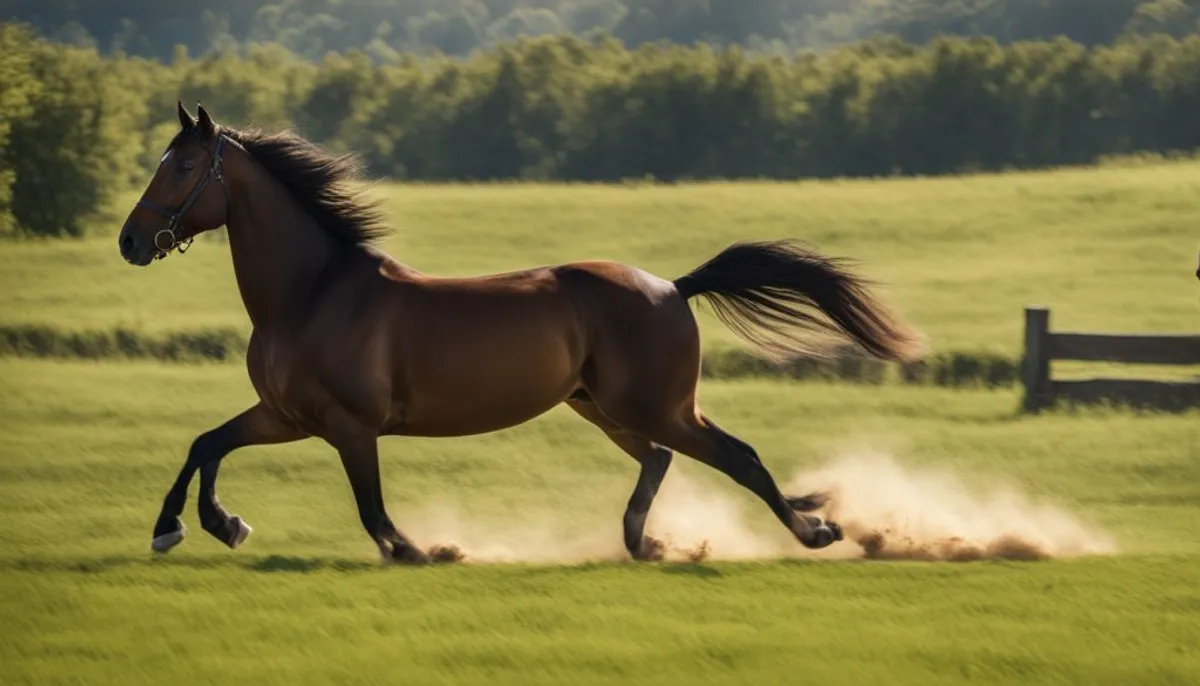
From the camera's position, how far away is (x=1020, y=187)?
38.1 metres

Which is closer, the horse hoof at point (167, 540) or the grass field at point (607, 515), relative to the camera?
the grass field at point (607, 515)

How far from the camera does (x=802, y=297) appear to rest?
1046cm

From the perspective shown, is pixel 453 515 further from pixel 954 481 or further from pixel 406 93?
pixel 406 93

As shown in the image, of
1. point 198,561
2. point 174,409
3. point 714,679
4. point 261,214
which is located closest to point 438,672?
point 714,679

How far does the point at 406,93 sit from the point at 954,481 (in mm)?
45796

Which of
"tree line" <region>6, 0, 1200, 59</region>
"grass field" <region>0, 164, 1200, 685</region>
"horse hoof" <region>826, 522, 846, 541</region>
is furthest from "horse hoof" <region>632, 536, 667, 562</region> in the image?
"tree line" <region>6, 0, 1200, 59</region>

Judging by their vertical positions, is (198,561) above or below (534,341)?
below

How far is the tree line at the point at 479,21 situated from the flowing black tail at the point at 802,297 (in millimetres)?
99307

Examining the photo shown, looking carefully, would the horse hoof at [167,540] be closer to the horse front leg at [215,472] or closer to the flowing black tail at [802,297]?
the horse front leg at [215,472]

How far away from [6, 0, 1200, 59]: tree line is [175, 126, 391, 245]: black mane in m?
100

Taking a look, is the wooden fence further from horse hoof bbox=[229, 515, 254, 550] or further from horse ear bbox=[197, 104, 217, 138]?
horse ear bbox=[197, 104, 217, 138]

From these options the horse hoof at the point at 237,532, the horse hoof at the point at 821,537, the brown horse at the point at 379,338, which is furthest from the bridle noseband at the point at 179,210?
the horse hoof at the point at 821,537

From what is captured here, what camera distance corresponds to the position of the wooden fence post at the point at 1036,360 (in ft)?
61.4

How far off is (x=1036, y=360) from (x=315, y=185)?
34.2 ft
